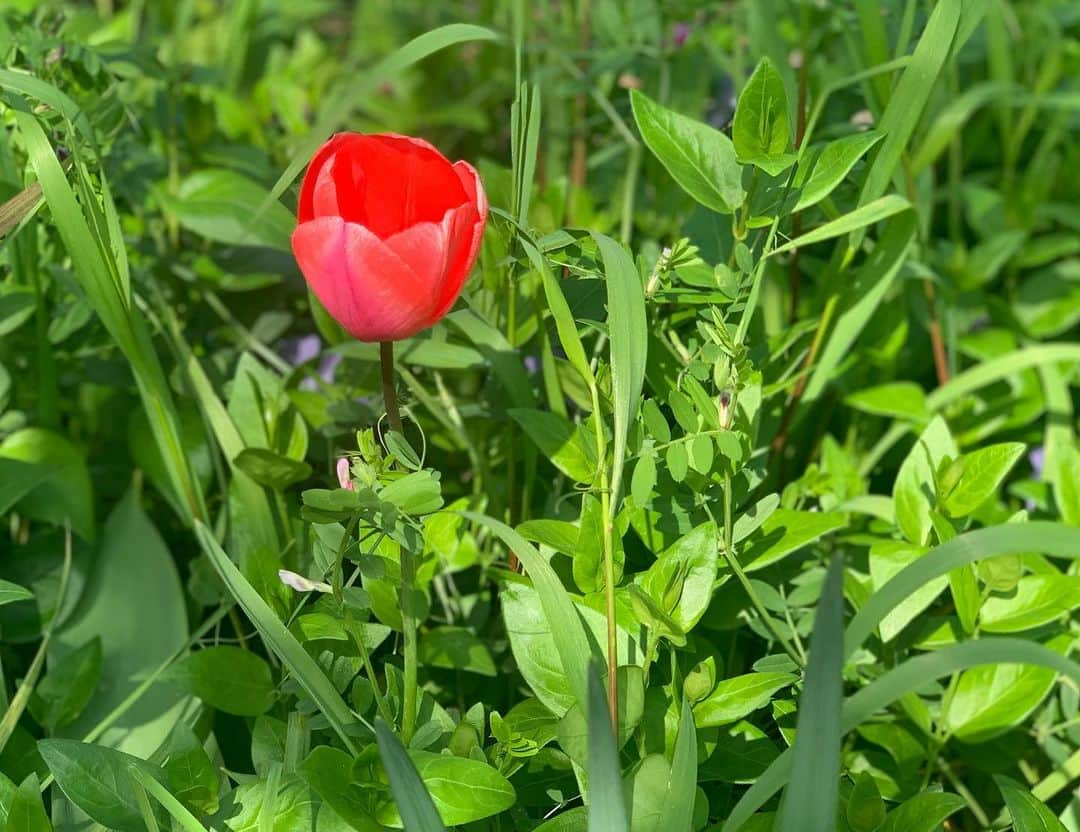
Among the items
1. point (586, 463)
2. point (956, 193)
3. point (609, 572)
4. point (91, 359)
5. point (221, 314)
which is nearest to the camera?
point (609, 572)

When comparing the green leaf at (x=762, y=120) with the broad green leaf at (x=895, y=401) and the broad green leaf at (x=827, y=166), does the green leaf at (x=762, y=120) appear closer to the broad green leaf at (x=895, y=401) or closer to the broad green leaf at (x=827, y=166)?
the broad green leaf at (x=827, y=166)

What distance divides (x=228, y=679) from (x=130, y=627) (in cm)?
22

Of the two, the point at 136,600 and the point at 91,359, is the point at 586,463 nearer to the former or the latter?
the point at 136,600

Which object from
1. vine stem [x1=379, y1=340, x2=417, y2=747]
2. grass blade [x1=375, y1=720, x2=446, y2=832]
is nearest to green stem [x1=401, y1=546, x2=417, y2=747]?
vine stem [x1=379, y1=340, x2=417, y2=747]

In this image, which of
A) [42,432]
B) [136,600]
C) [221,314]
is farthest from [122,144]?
[136,600]

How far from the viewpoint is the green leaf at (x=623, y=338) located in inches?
28.9

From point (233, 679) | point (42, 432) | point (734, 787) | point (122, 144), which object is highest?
point (122, 144)

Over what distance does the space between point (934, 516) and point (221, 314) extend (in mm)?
781

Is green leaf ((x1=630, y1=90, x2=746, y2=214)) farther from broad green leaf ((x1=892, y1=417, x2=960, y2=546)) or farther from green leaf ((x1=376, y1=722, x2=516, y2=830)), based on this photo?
green leaf ((x1=376, y1=722, x2=516, y2=830))

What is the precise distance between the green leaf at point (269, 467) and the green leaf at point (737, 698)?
39cm

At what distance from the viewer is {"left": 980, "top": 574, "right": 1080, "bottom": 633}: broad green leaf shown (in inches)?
35.2

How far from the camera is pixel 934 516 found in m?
0.88

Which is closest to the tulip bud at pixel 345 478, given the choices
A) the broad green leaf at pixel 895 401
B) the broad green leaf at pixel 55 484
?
the broad green leaf at pixel 55 484

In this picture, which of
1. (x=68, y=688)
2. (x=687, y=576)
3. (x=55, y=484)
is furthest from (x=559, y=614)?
(x=55, y=484)
